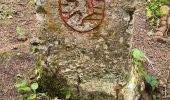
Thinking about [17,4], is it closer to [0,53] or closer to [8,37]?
[8,37]

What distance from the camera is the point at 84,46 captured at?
350cm

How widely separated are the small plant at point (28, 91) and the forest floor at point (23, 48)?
0.27 ft

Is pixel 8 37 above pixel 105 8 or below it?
below

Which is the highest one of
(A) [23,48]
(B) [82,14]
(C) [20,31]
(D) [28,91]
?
(B) [82,14]

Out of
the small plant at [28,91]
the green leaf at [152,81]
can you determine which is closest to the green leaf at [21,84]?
the small plant at [28,91]

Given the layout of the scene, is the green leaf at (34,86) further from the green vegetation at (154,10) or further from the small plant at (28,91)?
the green vegetation at (154,10)

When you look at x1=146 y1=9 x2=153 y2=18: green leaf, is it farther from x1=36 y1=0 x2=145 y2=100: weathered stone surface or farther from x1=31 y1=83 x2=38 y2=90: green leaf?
x1=31 y1=83 x2=38 y2=90: green leaf

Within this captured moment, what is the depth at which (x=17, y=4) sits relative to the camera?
605 centimetres

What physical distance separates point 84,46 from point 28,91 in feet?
2.36

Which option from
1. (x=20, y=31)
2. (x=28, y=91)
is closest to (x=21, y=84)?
(x=28, y=91)

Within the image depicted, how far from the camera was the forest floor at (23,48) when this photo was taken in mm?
4129

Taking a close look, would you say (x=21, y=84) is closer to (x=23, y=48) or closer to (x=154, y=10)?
(x=23, y=48)

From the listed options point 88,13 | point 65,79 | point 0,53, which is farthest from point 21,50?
point 88,13

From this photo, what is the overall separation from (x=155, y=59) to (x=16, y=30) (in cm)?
181
